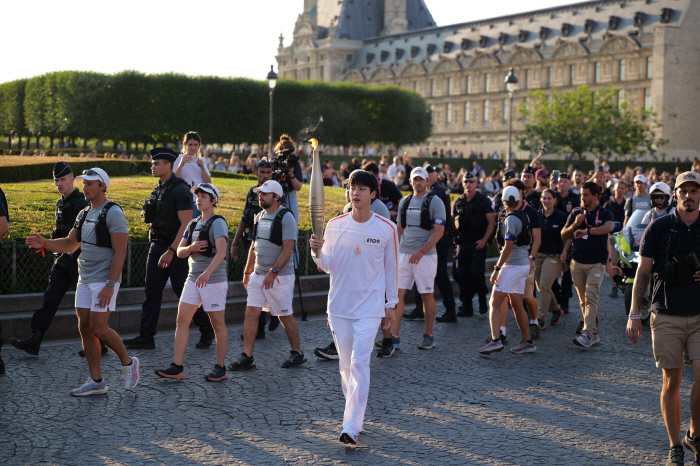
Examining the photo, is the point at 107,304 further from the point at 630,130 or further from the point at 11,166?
the point at 630,130

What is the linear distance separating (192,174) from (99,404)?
382 centimetres

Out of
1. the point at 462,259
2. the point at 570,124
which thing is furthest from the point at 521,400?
the point at 570,124

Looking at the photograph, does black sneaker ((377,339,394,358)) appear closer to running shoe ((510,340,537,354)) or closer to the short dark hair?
running shoe ((510,340,537,354))

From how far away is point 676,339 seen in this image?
501 centimetres

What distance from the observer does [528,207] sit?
342 inches

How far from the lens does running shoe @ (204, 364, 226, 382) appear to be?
6.69 metres

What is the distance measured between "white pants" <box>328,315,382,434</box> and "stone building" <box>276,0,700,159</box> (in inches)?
2594

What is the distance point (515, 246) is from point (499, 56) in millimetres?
82005

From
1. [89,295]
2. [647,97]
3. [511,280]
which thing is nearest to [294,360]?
[89,295]

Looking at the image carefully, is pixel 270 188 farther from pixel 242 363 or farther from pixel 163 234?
pixel 242 363

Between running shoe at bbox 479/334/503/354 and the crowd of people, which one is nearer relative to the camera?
the crowd of people

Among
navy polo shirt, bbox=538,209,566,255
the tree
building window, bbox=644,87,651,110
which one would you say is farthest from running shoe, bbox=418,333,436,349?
building window, bbox=644,87,651,110

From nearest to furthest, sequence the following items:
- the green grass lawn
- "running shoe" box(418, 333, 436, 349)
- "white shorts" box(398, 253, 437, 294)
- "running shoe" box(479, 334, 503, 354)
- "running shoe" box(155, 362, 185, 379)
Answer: "running shoe" box(155, 362, 185, 379)
"running shoe" box(479, 334, 503, 354)
"running shoe" box(418, 333, 436, 349)
"white shorts" box(398, 253, 437, 294)
the green grass lawn

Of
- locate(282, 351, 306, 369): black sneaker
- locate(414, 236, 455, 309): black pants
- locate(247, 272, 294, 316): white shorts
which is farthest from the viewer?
locate(414, 236, 455, 309): black pants
